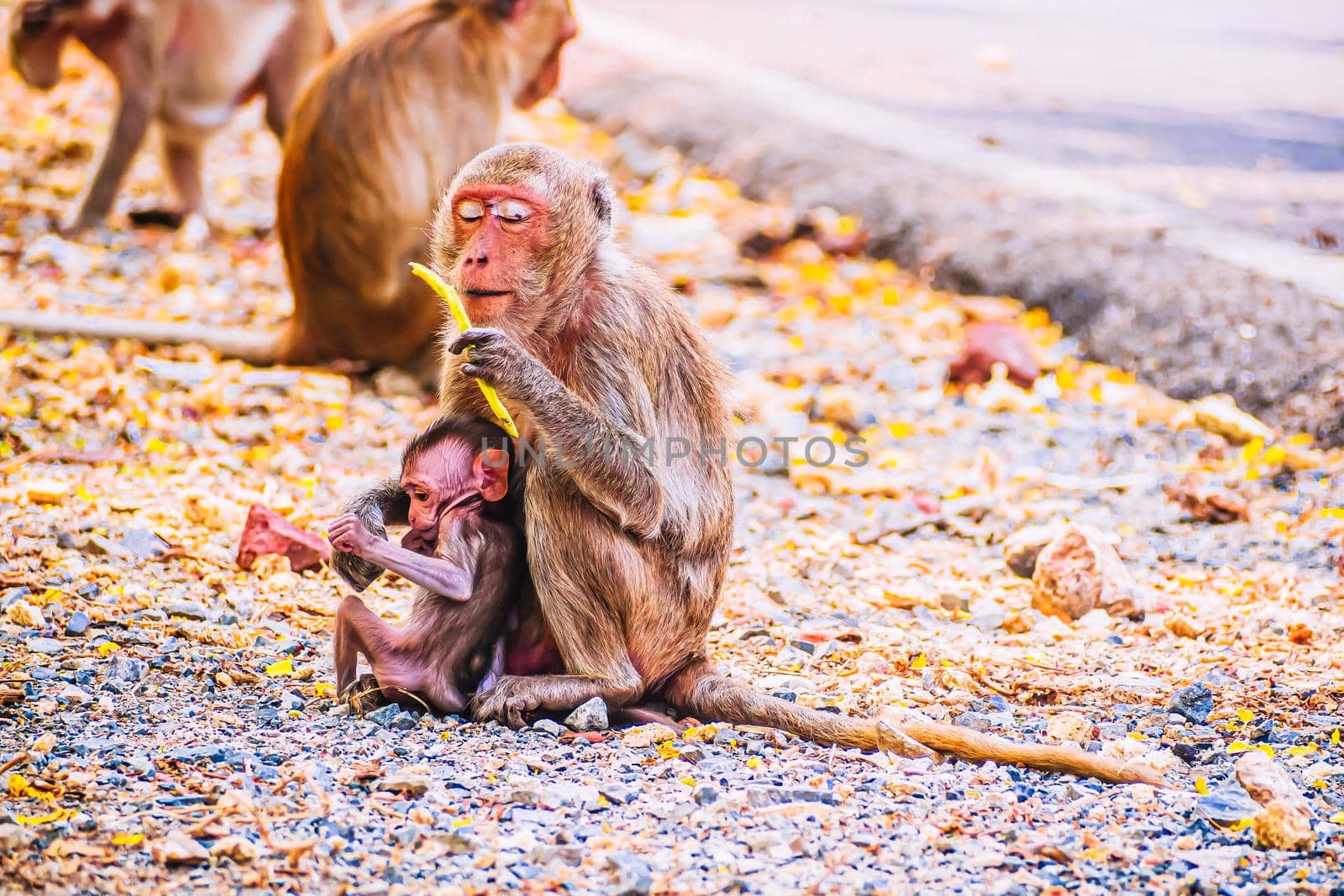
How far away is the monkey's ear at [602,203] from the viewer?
11.1 ft

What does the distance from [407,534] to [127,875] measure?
111 centimetres

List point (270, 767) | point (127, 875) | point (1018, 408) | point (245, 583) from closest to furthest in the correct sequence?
point (127, 875)
point (270, 767)
point (245, 583)
point (1018, 408)

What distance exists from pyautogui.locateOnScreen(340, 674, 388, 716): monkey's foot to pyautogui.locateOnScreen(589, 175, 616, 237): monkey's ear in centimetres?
115

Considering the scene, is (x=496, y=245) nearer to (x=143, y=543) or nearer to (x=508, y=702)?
(x=508, y=702)

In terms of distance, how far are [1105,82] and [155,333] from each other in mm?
7195

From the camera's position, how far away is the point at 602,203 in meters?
3.42

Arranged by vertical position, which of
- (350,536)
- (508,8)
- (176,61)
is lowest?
(350,536)

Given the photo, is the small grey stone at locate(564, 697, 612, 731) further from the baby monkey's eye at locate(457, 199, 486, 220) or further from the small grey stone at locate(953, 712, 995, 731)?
the baby monkey's eye at locate(457, 199, 486, 220)

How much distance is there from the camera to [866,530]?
4.79 m

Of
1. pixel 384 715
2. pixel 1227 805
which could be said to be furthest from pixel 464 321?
pixel 1227 805

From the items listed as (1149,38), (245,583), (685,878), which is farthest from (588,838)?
(1149,38)

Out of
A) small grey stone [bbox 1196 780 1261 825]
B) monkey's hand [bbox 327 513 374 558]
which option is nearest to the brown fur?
monkey's hand [bbox 327 513 374 558]

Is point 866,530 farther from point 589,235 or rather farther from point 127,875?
point 127,875

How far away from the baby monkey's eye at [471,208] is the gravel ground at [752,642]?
111 cm
